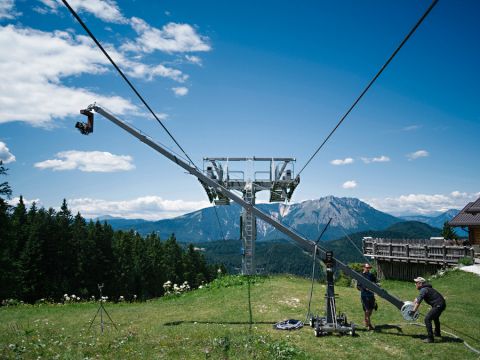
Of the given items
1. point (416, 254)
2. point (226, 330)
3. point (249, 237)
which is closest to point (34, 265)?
point (249, 237)

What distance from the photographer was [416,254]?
105 ft

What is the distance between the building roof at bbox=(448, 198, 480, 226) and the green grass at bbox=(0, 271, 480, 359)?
15.7 meters

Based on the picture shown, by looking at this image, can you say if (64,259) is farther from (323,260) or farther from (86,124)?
(323,260)

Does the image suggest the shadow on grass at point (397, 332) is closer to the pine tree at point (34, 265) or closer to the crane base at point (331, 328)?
the crane base at point (331, 328)

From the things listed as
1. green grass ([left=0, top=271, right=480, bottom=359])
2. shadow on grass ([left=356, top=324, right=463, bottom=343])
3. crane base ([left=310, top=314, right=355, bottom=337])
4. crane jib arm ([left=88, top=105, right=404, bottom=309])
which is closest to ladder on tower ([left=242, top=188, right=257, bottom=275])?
green grass ([left=0, top=271, right=480, bottom=359])

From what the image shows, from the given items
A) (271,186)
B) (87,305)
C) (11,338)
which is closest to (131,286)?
(87,305)

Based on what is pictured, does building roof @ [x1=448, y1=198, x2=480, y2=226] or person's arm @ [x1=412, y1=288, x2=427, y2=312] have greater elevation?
building roof @ [x1=448, y1=198, x2=480, y2=226]

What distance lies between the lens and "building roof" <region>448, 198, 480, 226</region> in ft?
119

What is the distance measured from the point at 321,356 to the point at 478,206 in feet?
113

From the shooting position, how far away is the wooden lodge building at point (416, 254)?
29.9 metres

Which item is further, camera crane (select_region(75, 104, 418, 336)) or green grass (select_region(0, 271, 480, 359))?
camera crane (select_region(75, 104, 418, 336))

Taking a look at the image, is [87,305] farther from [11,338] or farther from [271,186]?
[271,186]

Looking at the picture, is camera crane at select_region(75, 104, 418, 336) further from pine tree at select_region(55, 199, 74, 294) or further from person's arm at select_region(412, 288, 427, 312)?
pine tree at select_region(55, 199, 74, 294)

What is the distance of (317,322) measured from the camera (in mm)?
13039
